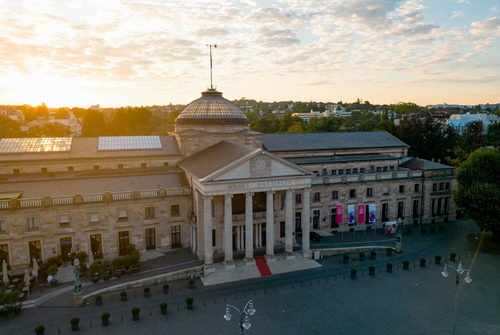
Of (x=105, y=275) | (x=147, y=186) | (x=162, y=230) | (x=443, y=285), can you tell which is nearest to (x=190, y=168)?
(x=147, y=186)

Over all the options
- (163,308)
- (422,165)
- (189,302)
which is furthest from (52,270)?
(422,165)

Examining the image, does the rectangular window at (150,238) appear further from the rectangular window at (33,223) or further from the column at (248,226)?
the column at (248,226)

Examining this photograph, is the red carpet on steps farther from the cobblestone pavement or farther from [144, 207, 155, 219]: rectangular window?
[144, 207, 155, 219]: rectangular window

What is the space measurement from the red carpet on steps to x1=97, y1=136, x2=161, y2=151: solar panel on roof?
29.2m

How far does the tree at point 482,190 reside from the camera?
176ft

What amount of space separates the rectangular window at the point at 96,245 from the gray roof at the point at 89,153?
1591 cm

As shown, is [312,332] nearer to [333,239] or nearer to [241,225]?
[241,225]

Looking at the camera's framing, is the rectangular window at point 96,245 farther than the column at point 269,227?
Yes

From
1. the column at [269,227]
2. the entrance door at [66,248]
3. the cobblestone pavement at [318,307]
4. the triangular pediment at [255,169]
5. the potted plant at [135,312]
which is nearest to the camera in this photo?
the cobblestone pavement at [318,307]

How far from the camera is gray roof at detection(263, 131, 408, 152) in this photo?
75.9 meters

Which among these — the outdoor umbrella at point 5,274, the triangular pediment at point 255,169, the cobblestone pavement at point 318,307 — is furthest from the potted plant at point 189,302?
the outdoor umbrella at point 5,274

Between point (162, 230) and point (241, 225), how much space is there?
1226cm

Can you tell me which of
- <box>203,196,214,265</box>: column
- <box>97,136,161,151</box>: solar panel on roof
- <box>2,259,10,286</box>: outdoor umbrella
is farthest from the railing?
<box>203,196,214,265</box>: column

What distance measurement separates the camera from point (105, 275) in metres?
45.1
